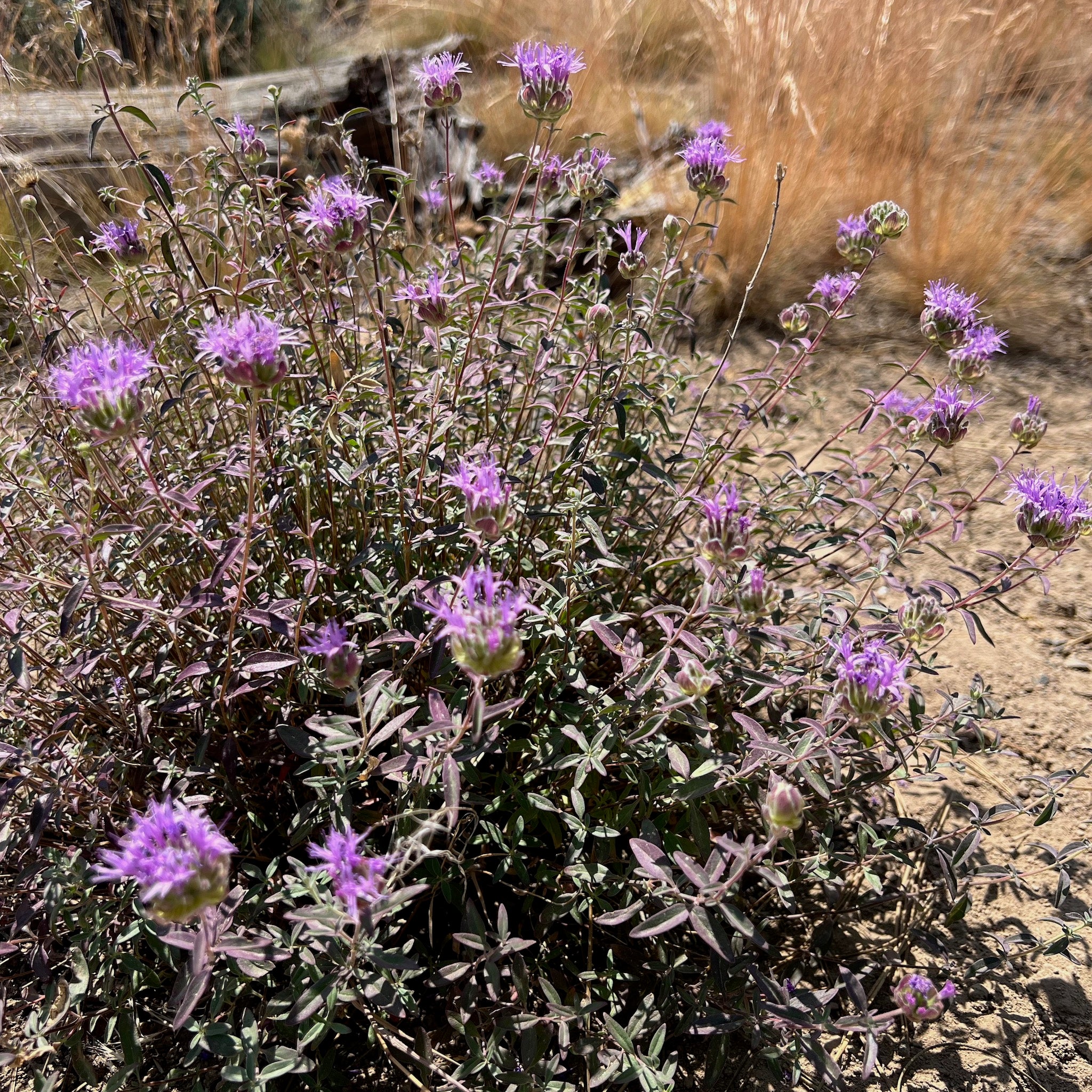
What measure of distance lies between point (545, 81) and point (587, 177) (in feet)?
0.93

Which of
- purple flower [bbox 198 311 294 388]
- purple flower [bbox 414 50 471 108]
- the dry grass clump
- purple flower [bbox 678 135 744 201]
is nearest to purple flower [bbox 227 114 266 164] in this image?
purple flower [bbox 414 50 471 108]

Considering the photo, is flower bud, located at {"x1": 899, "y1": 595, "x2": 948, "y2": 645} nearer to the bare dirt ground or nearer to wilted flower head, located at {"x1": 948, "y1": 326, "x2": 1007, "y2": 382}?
the bare dirt ground

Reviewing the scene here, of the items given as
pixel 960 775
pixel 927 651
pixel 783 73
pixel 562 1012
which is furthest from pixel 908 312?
pixel 562 1012

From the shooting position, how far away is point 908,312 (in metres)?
5.56

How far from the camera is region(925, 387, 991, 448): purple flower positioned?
246 centimetres

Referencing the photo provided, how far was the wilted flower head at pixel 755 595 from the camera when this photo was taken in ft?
6.43

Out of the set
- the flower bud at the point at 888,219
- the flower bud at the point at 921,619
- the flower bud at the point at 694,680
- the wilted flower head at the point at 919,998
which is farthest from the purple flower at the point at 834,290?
the wilted flower head at the point at 919,998

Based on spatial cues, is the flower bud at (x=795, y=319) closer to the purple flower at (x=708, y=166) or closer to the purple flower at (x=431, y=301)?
the purple flower at (x=708, y=166)

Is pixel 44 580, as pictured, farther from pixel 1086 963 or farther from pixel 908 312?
pixel 908 312

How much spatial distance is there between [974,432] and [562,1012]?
3865mm

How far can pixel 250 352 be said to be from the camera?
1.78m

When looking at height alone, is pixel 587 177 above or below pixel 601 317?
above

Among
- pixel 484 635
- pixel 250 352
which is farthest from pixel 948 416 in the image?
pixel 250 352

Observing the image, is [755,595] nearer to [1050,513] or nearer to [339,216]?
[1050,513]
